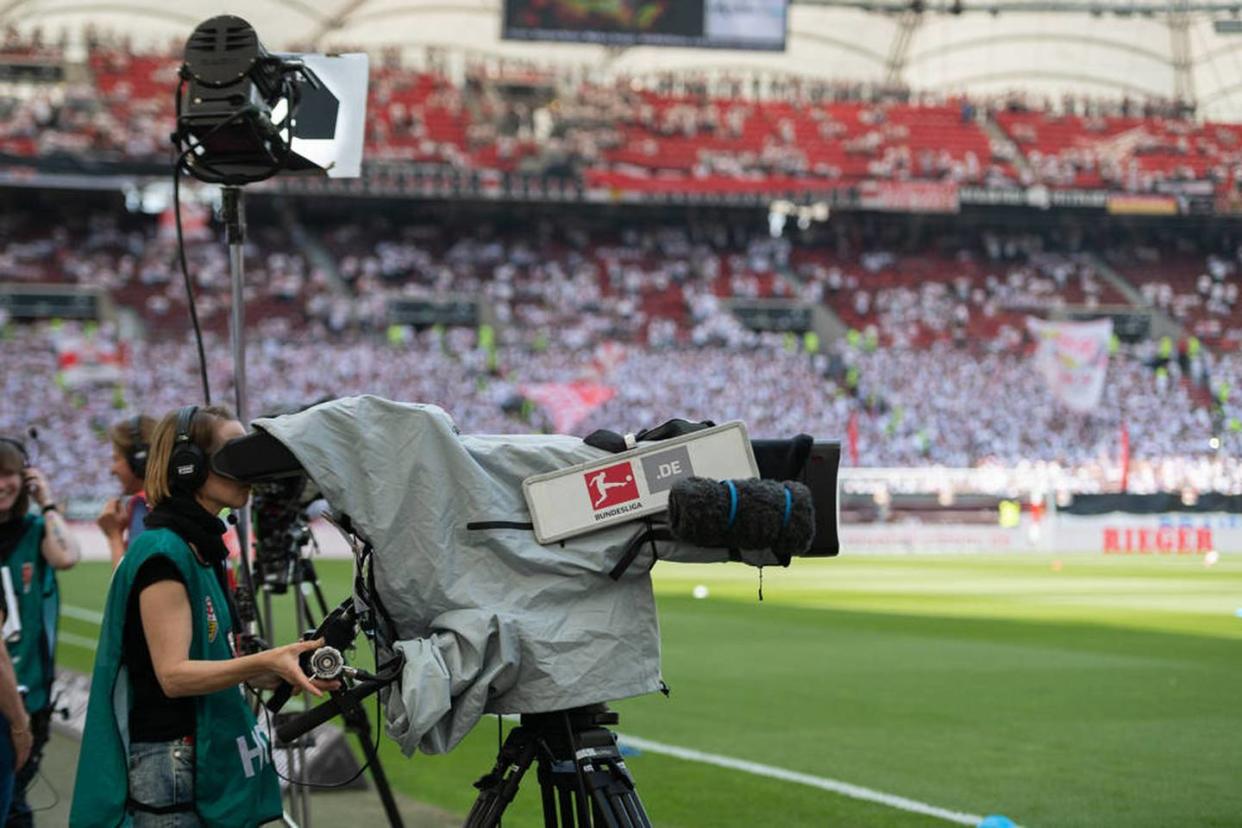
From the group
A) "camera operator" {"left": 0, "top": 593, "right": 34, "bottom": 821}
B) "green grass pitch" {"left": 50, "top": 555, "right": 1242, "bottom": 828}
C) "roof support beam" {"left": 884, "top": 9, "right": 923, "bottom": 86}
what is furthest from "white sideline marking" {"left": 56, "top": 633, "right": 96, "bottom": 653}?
"roof support beam" {"left": 884, "top": 9, "right": 923, "bottom": 86}

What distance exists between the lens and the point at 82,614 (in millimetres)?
20922

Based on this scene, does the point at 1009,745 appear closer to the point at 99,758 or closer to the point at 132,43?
the point at 99,758

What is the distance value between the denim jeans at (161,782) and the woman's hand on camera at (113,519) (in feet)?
9.64

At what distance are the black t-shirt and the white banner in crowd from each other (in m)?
39.8

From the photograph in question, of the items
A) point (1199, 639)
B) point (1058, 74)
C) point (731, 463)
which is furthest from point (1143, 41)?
point (731, 463)

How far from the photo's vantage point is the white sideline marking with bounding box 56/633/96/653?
682 inches

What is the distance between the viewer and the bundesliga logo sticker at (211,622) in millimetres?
4223

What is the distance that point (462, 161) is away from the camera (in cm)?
4897

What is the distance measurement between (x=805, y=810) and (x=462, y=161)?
41998 mm

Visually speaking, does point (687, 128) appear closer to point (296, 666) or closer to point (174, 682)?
point (174, 682)

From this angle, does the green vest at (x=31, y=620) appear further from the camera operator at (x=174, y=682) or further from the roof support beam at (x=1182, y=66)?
the roof support beam at (x=1182, y=66)

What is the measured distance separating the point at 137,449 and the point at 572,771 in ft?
10.0

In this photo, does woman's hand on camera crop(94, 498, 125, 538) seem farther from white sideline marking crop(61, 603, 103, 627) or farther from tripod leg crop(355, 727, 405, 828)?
white sideline marking crop(61, 603, 103, 627)

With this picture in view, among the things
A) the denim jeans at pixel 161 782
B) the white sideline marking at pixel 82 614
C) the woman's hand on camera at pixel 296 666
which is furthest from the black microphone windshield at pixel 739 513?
the white sideline marking at pixel 82 614
